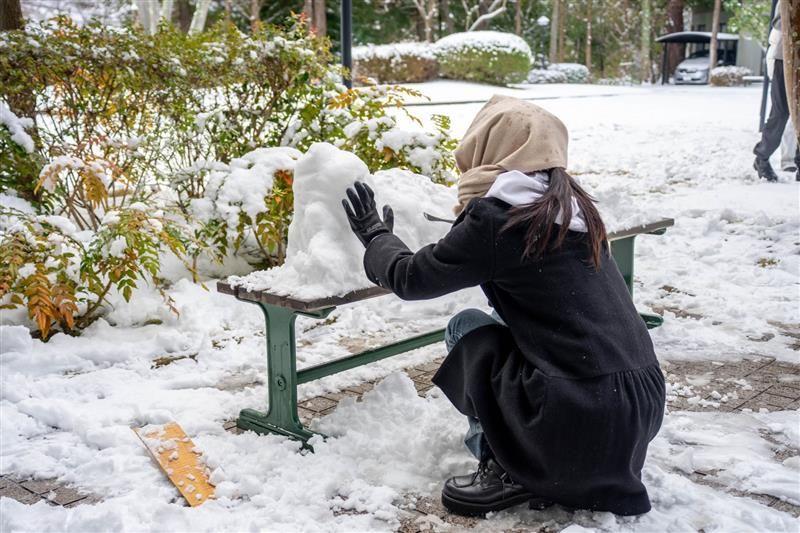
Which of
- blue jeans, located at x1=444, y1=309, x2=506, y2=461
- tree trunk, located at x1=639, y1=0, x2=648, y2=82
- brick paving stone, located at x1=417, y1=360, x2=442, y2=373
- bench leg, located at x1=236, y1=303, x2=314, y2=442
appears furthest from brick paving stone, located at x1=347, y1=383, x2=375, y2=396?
tree trunk, located at x1=639, y1=0, x2=648, y2=82

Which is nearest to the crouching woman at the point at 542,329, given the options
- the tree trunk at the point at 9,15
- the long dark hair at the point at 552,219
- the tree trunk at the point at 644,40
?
the long dark hair at the point at 552,219

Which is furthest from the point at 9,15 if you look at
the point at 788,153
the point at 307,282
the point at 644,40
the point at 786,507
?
the point at 644,40

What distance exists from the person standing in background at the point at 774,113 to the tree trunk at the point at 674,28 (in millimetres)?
31001

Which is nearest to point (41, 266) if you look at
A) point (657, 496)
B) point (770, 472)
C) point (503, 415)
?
point (503, 415)

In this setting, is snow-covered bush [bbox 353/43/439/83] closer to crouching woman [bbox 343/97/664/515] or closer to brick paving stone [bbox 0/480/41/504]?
brick paving stone [bbox 0/480/41/504]

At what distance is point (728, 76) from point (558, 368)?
31.8 meters

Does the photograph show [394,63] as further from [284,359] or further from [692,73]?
[284,359]

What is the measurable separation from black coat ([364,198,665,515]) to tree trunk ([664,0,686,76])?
38.5m

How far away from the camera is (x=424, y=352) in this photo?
4.64 m

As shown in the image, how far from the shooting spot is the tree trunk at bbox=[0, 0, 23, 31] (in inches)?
227

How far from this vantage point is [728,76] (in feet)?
103

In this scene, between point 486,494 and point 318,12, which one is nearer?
point 486,494

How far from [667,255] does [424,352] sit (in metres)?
2.64

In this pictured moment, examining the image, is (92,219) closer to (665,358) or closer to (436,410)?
(436,410)
